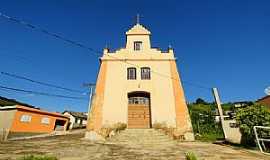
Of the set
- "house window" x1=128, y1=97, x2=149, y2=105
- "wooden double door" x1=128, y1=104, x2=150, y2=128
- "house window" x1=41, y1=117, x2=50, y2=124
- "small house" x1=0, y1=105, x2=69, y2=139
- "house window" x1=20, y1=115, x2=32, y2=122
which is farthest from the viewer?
"house window" x1=41, y1=117, x2=50, y2=124

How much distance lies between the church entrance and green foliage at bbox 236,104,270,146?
6.27 m

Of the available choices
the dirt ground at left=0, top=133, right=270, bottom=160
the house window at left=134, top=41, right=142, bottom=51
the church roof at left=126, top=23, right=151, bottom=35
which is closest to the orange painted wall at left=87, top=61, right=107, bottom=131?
the house window at left=134, top=41, right=142, bottom=51

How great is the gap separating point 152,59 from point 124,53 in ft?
7.81

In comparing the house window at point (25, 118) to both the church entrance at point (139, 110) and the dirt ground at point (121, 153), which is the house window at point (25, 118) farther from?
the dirt ground at point (121, 153)

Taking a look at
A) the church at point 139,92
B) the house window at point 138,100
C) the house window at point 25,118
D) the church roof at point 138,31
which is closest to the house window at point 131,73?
the church at point 139,92

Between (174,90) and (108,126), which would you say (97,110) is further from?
(174,90)

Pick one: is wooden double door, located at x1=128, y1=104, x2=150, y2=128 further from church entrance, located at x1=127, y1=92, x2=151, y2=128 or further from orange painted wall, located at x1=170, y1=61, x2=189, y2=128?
orange painted wall, located at x1=170, y1=61, x2=189, y2=128

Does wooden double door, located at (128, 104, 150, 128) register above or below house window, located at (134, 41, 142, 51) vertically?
below

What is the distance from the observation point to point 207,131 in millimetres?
23531

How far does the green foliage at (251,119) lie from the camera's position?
39.0 ft

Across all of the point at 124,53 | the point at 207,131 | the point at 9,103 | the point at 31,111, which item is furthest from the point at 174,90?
the point at 9,103

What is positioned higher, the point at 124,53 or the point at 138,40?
the point at 138,40

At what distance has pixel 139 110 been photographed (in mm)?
16109

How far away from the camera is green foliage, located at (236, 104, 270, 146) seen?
11898 mm
